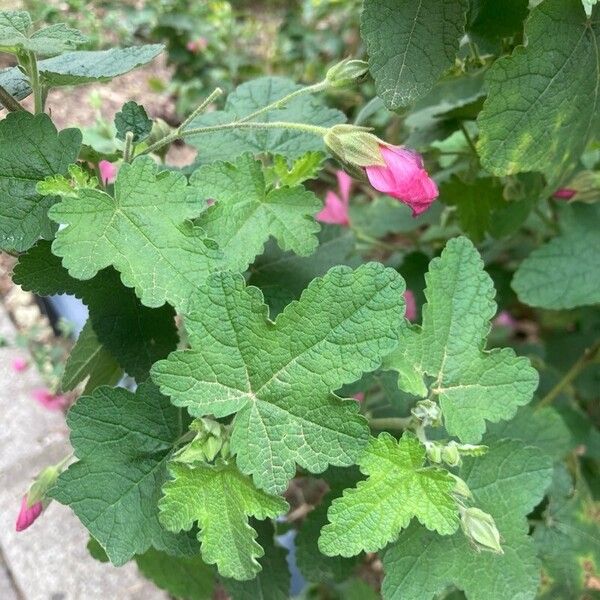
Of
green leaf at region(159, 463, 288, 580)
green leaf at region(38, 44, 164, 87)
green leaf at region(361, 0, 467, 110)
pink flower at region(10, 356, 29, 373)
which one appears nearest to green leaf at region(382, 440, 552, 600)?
green leaf at region(159, 463, 288, 580)

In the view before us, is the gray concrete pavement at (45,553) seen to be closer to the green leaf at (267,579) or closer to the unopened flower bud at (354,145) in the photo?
the green leaf at (267,579)

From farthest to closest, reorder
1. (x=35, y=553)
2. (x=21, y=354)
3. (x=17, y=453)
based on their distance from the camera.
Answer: (x=21, y=354) < (x=17, y=453) < (x=35, y=553)

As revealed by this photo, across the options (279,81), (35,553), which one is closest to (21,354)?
(35,553)

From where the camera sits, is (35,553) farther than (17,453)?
No

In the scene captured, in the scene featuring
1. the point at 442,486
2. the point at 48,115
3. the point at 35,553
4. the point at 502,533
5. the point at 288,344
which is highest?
the point at 48,115

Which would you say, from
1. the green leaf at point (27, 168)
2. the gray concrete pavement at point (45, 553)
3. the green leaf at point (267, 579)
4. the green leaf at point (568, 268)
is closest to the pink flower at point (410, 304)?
the green leaf at point (568, 268)

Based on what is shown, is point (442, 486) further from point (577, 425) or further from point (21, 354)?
point (21, 354)
